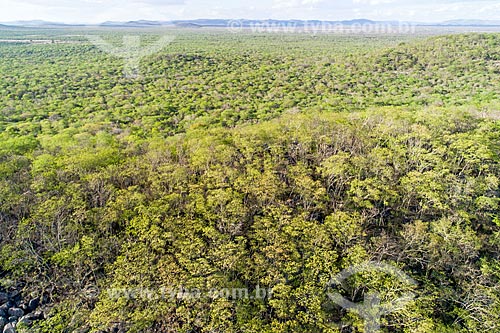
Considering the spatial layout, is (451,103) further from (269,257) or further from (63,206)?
(63,206)

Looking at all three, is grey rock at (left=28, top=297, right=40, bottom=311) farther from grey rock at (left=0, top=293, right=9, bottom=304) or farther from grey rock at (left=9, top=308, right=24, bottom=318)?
grey rock at (left=0, top=293, right=9, bottom=304)

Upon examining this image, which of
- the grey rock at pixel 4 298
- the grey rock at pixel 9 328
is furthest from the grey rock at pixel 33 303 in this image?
the grey rock at pixel 4 298

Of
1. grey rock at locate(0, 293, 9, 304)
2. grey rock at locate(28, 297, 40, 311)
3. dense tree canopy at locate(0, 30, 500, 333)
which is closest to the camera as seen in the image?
dense tree canopy at locate(0, 30, 500, 333)

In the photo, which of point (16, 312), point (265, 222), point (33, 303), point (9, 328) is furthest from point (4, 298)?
point (265, 222)

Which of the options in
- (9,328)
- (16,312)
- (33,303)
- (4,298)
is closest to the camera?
(9,328)

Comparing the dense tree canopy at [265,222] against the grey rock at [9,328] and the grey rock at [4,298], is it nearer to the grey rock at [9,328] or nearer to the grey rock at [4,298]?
the grey rock at [4,298]

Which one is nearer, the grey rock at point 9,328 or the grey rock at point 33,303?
the grey rock at point 9,328

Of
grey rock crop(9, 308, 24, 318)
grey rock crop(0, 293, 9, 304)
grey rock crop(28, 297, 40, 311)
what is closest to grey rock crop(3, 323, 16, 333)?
grey rock crop(9, 308, 24, 318)

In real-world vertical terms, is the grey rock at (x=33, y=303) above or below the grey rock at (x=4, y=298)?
below

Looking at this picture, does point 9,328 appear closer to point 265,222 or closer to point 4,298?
point 4,298

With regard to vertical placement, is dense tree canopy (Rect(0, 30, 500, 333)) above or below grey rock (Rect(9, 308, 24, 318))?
above

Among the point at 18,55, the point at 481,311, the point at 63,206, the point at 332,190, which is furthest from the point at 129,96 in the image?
the point at 18,55
